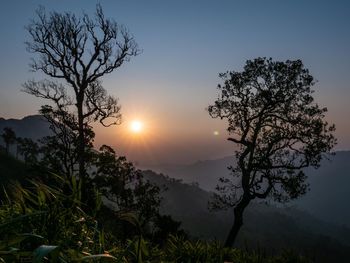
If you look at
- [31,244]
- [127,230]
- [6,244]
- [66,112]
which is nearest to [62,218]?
[31,244]

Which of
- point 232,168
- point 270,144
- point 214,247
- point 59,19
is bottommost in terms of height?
point 214,247

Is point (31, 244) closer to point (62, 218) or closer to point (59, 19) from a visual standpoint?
point (62, 218)

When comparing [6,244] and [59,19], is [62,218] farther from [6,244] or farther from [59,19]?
[59,19]

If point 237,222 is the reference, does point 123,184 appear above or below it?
above

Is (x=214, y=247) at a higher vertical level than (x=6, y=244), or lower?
lower

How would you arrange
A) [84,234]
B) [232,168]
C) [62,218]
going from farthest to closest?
[232,168], [84,234], [62,218]

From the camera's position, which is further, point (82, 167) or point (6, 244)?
point (82, 167)

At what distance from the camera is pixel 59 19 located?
30.4m

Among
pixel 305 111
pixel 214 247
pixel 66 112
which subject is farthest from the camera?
pixel 66 112

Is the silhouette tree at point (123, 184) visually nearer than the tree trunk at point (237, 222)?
No

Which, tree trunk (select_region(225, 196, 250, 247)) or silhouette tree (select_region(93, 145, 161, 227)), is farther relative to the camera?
silhouette tree (select_region(93, 145, 161, 227))

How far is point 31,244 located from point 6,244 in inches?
36.5

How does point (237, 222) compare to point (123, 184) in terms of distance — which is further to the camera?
point (123, 184)

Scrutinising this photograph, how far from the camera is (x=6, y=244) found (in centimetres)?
225
